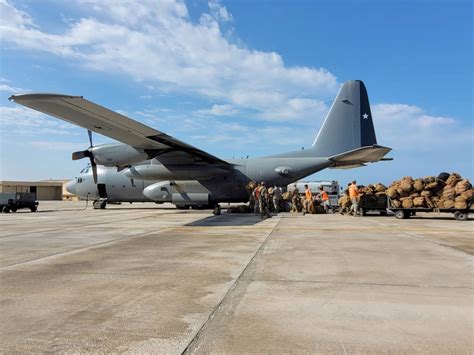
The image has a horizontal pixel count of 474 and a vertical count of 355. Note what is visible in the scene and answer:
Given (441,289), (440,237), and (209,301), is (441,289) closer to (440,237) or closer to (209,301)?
(209,301)

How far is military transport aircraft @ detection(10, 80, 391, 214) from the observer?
19328 millimetres

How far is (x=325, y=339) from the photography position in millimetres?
3424

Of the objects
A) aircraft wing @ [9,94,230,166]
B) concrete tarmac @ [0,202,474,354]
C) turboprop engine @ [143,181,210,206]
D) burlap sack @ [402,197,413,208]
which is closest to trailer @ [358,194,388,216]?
burlap sack @ [402,197,413,208]

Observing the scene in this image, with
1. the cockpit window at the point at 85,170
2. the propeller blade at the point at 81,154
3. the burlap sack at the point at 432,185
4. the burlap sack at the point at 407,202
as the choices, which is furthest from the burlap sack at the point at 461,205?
the cockpit window at the point at 85,170

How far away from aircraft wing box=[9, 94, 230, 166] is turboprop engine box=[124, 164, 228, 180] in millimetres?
397

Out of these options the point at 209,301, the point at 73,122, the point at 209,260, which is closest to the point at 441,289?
the point at 209,301

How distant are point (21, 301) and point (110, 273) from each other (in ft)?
5.38

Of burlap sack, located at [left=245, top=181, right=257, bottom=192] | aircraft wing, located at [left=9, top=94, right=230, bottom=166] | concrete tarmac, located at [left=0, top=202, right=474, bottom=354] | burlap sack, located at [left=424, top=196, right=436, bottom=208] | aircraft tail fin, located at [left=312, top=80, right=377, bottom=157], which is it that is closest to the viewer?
concrete tarmac, located at [left=0, top=202, right=474, bottom=354]

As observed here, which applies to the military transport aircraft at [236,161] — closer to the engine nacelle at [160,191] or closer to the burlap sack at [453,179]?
the engine nacelle at [160,191]

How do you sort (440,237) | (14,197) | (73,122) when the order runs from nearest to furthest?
(440,237) → (73,122) → (14,197)

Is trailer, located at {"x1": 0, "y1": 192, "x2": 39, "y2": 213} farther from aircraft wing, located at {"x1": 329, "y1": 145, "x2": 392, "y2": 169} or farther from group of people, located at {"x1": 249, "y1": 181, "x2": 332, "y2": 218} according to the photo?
aircraft wing, located at {"x1": 329, "y1": 145, "x2": 392, "y2": 169}

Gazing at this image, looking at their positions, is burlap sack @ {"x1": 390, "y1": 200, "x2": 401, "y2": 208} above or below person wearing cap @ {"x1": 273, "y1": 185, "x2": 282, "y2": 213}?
below

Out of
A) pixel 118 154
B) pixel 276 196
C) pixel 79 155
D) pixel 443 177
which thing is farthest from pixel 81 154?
pixel 443 177

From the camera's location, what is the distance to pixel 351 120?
21.4 meters
